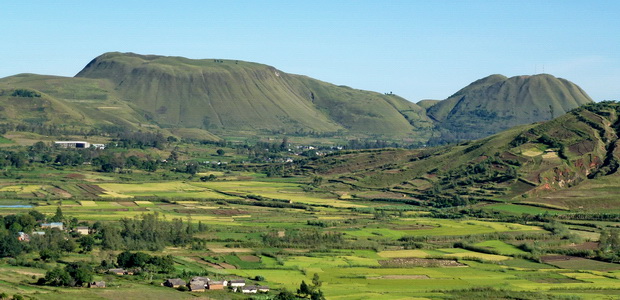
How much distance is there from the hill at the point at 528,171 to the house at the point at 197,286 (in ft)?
269

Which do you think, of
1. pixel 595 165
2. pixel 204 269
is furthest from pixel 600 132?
pixel 204 269

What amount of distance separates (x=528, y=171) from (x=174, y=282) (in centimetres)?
10228

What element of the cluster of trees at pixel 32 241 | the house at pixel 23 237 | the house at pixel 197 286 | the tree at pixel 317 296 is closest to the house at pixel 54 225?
the cluster of trees at pixel 32 241

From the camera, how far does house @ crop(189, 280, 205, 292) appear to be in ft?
254

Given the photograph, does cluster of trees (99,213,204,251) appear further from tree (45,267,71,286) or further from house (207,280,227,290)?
house (207,280,227,290)

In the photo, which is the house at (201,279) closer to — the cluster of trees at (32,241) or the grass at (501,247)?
the cluster of trees at (32,241)

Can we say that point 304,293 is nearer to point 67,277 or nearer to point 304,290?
point 304,290

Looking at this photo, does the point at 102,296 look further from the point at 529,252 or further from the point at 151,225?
the point at 529,252

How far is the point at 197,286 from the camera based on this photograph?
77875mm

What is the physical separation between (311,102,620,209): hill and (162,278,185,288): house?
81735 mm

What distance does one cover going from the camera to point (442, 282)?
83.6m

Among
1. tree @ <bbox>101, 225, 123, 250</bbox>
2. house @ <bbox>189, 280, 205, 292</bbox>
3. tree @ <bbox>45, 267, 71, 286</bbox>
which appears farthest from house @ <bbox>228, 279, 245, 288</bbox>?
tree @ <bbox>101, 225, 123, 250</bbox>

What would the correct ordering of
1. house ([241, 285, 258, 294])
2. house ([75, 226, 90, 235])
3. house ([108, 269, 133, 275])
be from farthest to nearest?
house ([75, 226, 90, 235])
house ([108, 269, 133, 275])
house ([241, 285, 258, 294])

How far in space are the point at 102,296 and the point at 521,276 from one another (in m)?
40.7
